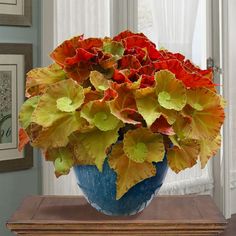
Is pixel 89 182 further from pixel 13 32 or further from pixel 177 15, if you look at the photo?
pixel 177 15

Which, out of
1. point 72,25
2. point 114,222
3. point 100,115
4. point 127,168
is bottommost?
point 114,222

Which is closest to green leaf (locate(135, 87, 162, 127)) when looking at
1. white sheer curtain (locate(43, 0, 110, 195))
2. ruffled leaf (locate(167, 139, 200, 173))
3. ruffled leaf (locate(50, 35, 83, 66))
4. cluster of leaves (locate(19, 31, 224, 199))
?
cluster of leaves (locate(19, 31, 224, 199))

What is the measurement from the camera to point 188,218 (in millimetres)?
1335

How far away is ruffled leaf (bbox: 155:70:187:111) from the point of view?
3.93 feet

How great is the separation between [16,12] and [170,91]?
1122 millimetres

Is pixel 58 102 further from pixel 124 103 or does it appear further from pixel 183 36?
pixel 183 36

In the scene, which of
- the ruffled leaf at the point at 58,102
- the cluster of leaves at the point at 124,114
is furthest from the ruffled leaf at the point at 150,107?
the ruffled leaf at the point at 58,102

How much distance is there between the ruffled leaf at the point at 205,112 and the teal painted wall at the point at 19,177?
1097 mm

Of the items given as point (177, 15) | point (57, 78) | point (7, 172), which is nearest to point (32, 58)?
point (7, 172)

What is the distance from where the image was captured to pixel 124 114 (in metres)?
1.20

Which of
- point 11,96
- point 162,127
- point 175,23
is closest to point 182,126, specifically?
point 162,127

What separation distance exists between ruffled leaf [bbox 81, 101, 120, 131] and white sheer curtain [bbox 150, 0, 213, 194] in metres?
1.92

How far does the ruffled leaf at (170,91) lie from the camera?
3.93 ft

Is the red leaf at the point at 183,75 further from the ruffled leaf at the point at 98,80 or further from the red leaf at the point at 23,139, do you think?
the red leaf at the point at 23,139
